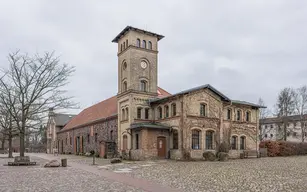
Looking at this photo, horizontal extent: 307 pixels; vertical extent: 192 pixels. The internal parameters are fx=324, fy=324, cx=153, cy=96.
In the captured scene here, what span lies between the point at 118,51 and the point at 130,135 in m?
9.98

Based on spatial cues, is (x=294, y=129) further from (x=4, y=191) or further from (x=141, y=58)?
(x=4, y=191)

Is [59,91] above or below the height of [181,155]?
above

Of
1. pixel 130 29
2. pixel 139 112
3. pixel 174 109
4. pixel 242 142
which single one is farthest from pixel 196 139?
pixel 130 29

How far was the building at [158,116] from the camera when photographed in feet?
100.0

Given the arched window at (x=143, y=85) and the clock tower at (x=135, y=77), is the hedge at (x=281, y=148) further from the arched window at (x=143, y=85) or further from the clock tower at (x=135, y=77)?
the arched window at (x=143, y=85)

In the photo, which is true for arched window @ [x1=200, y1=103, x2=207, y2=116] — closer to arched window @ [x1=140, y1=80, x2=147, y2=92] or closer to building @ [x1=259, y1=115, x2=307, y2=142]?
arched window @ [x1=140, y1=80, x2=147, y2=92]

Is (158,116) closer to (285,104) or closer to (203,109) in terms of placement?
(203,109)

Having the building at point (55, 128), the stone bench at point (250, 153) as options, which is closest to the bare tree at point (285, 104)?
the stone bench at point (250, 153)

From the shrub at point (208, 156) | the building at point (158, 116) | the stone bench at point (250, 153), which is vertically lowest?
the stone bench at point (250, 153)

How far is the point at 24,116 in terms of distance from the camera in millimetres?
26141

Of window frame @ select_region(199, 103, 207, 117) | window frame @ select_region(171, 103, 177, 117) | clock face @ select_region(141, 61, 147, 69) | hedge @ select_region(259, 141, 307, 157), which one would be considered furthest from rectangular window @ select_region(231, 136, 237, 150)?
clock face @ select_region(141, 61, 147, 69)

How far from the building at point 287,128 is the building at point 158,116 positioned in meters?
26.7

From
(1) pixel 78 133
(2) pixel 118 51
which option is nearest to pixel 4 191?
(2) pixel 118 51

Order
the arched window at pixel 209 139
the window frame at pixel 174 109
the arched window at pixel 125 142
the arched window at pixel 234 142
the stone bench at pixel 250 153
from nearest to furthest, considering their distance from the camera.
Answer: the window frame at pixel 174 109
the arched window at pixel 209 139
the arched window at pixel 125 142
the stone bench at pixel 250 153
the arched window at pixel 234 142
